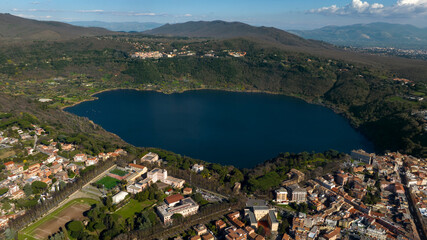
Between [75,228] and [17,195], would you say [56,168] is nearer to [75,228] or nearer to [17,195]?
[17,195]

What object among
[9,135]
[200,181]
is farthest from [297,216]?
[9,135]

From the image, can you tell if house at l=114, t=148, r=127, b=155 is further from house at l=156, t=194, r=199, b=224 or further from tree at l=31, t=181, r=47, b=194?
house at l=156, t=194, r=199, b=224

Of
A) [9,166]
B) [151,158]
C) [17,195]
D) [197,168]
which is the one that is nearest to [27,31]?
[9,166]

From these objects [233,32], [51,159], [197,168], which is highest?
[233,32]

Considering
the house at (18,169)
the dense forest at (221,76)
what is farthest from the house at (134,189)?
the dense forest at (221,76)

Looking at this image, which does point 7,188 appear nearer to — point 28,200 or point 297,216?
point 28,200

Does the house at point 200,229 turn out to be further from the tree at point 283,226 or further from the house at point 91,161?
the house at point 91,161

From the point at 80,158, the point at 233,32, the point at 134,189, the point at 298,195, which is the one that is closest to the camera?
the point at 298,195

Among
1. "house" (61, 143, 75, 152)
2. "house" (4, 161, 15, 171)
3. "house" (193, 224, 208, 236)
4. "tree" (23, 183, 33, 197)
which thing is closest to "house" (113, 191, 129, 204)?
"house" (193, 224, 208, 236)
